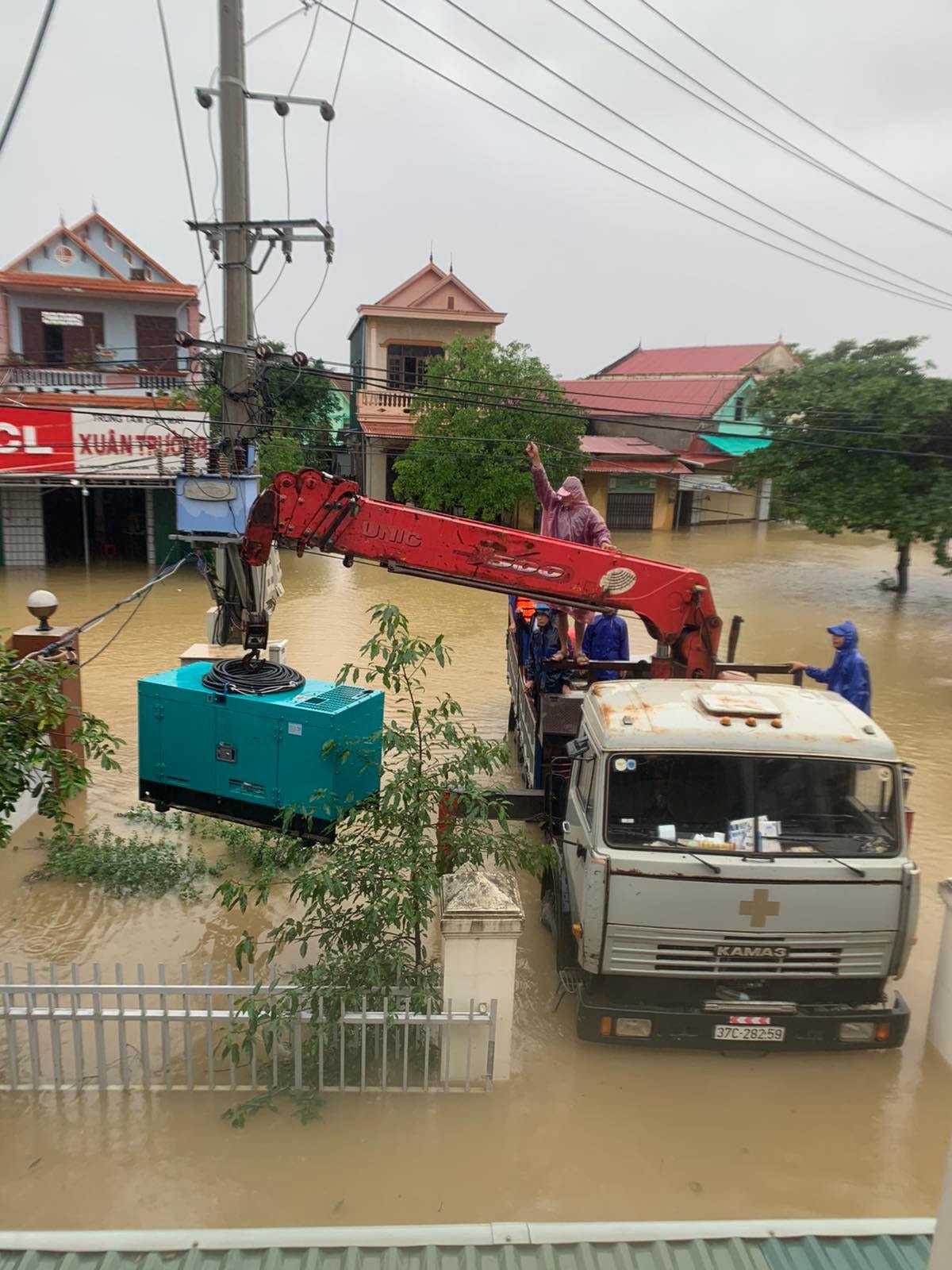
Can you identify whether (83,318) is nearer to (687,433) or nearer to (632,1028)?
(687,433)

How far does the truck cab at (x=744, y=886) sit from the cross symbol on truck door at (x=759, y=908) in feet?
0.03

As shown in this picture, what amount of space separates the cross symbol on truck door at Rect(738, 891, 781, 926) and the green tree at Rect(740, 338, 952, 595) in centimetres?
1270

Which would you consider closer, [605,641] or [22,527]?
[605,641]

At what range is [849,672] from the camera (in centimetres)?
829

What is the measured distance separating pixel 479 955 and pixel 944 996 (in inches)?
127

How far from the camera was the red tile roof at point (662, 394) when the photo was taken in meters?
34.5

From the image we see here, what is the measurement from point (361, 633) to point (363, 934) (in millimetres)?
12432

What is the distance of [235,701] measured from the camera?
7.10 m

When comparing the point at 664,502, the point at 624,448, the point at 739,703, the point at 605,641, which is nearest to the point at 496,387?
the point at 624,448

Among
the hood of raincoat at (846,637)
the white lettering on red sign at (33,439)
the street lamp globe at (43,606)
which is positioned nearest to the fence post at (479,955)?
the hood of raincoat at (846,637)

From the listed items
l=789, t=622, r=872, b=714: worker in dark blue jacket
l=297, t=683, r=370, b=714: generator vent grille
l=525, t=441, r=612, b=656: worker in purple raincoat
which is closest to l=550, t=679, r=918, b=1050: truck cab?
l=297, t=683, r=370, b=714: generator vent grille

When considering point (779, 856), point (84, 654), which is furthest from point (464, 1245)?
point (84, 654)

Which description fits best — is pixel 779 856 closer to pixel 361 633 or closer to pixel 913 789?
pixel 913 789

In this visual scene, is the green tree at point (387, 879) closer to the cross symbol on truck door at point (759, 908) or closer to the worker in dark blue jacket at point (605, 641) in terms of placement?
the cross symbol on truck door at point (759, 908)
